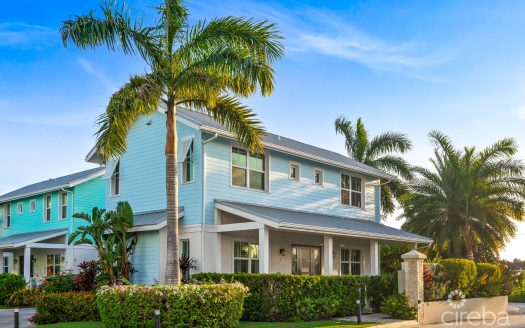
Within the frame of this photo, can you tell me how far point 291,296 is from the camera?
58.3 ft

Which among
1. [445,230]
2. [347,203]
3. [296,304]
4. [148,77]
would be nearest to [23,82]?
[148,77]

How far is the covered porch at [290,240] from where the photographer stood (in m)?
19.3

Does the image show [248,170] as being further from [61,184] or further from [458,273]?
[61,184]

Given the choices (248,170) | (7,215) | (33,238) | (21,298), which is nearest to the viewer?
(248,170)

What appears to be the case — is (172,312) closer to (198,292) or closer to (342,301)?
(198,292)

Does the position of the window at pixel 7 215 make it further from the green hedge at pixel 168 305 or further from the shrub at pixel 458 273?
the shrub at pixel 458 273

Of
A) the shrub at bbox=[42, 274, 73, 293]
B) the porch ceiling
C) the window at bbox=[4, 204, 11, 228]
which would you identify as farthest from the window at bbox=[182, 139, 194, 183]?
the window at bbox=[4, 204, 11, 228]

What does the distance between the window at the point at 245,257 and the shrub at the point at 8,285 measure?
35.6 ft

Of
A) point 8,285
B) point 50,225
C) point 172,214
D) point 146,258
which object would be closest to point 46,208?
point 50,225

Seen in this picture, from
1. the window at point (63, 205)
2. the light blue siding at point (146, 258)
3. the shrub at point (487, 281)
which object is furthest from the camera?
the window at point (63, 205)

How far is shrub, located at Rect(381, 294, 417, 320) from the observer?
18.8 m

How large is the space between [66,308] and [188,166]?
6.18 metres

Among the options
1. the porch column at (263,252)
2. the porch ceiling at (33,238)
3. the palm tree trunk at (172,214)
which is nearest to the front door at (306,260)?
the porch column at (263,252)

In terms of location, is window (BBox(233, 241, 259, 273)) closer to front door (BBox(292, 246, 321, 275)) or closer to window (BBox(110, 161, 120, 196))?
front door (BBox(292, 246, 321, 275))
